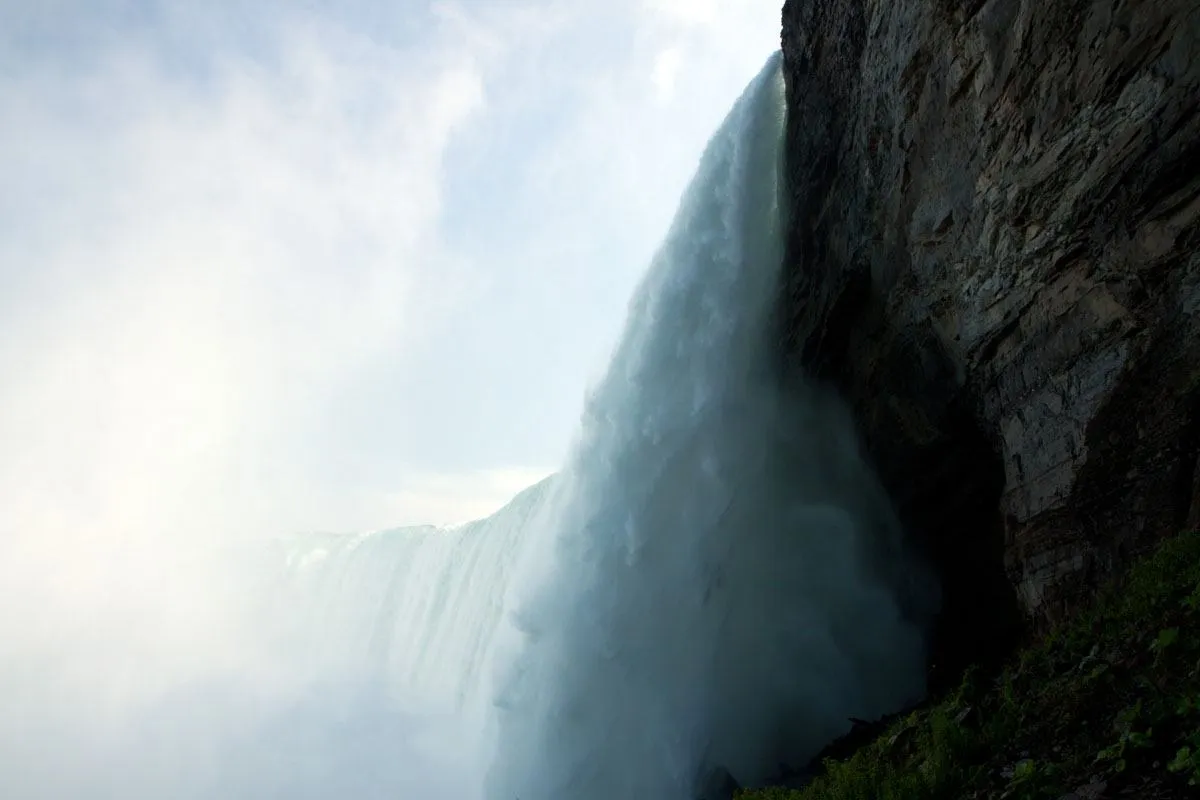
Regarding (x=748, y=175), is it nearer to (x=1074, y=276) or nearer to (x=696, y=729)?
(x=1074, y=276)

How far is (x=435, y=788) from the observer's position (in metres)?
25.3

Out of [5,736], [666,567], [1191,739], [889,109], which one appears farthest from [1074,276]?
[5,736]

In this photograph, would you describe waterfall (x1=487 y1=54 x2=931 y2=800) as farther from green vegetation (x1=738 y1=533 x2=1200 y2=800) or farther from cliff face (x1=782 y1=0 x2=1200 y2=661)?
green vegetation (x1=738 y1=533 x2=1200 y2=800)

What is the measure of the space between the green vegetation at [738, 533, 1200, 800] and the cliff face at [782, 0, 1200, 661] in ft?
5.19

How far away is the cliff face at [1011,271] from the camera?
317 inches

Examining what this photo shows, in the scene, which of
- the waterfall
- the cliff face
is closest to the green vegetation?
A: the cliff face

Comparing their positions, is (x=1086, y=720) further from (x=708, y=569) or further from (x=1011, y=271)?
(x=708, y=569)

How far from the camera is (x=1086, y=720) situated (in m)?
5.30

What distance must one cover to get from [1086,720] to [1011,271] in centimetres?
663

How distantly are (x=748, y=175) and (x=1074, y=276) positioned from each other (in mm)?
9544

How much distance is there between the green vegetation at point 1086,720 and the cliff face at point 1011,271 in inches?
62.3

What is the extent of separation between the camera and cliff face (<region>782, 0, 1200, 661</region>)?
26.5ft

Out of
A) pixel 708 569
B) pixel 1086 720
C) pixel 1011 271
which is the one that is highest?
pixel 1011 271

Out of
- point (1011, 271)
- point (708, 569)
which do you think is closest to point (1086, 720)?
point (1011, 271)
